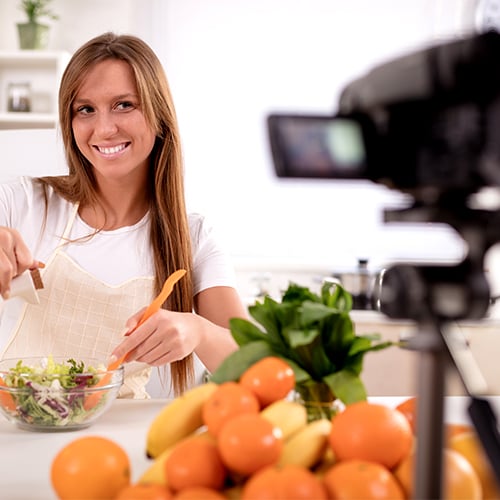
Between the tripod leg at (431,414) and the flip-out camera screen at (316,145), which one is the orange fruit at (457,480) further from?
the flip-out camera screen at (316,145)

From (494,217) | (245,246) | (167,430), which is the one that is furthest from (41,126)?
(494,217)

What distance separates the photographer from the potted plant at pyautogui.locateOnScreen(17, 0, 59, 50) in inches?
148

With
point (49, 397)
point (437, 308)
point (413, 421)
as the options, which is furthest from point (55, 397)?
point (437, 308)

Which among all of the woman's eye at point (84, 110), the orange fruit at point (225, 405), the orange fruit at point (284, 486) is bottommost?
the orange fruit at point (284, 486)

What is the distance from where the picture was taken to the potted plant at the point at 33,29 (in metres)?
3.77

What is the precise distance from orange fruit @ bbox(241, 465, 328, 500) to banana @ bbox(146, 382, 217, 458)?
0.14 metres

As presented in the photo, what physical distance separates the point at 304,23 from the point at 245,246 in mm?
1150

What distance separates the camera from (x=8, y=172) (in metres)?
2.03

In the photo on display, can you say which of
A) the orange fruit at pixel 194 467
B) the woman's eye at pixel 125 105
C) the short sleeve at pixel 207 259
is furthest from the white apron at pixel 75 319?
the orange fruit at pixel 194 467

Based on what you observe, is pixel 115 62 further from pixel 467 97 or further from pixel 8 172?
pixel 467 97

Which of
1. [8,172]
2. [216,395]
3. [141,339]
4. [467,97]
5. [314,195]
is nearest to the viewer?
[467,97]

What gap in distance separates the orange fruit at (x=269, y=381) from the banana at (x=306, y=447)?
52 millimetres

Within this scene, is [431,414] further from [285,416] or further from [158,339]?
[158,339]

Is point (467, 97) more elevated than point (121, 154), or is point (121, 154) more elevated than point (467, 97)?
point (467, 97)
